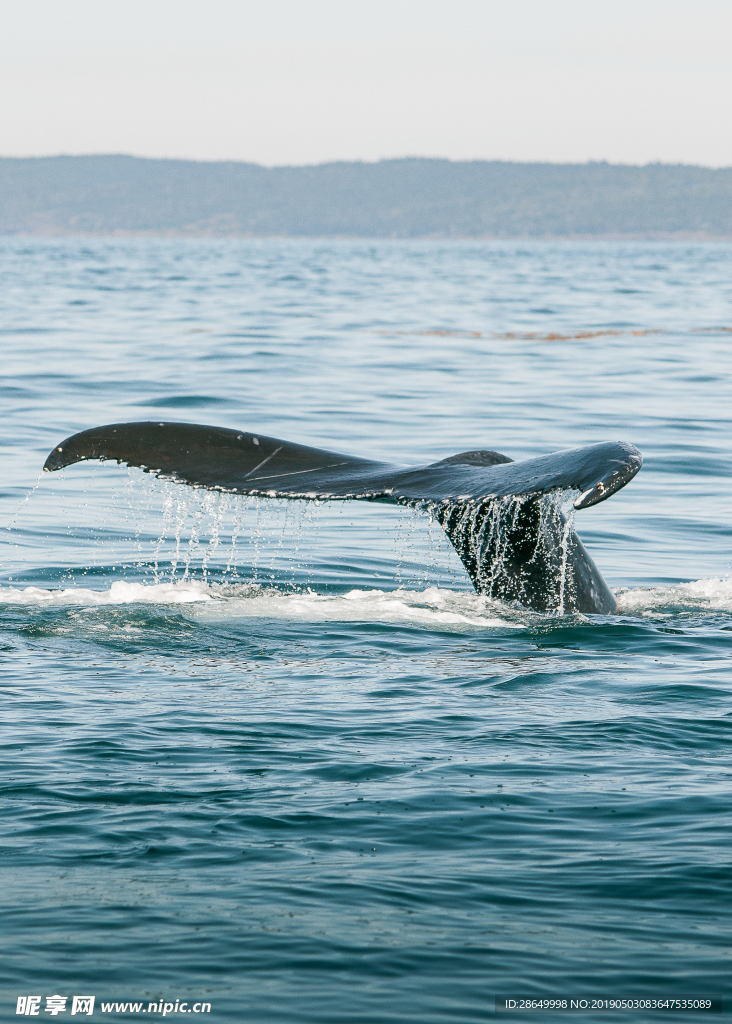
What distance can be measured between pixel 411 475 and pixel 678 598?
3331mm

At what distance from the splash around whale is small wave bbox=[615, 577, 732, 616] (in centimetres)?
157

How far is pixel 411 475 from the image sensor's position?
6.19 metres

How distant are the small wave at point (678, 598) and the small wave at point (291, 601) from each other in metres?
1.06

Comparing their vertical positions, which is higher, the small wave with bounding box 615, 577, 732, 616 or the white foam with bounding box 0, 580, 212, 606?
the small wave with bounding box 615, 577, 732, 616

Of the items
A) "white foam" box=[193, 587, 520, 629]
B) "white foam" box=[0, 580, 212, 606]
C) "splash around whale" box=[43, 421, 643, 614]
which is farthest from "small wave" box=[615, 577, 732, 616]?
"white foam" box=[0, 580, 212, 606]

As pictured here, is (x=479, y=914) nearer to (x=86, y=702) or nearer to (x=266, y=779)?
(x=266, y=779)

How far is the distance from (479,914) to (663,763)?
65.6 inches

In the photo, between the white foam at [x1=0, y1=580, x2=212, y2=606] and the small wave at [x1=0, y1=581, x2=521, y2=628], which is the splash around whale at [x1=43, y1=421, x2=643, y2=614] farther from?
the white foam at [x1=0, y1=580, x2=212, y2=606]

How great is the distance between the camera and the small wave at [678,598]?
27.9 ft

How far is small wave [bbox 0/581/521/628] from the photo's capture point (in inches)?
319

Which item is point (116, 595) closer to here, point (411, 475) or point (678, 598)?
point (411, 475)

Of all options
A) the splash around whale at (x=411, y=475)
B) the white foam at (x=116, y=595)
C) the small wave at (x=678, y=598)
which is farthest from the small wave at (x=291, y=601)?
the small wave at (x=678, y=598)

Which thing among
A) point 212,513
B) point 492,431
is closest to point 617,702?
point 212,513

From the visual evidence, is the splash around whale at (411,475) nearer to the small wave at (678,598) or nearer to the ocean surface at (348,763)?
the ocean surface at (348,763)
